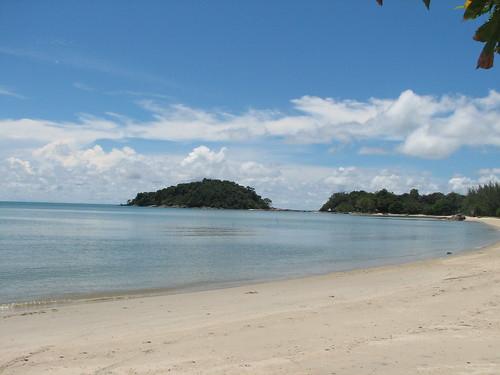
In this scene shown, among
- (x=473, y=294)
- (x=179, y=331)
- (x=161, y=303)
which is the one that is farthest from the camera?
(x=161, y=303)

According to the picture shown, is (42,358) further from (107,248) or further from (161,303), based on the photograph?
(107,248)

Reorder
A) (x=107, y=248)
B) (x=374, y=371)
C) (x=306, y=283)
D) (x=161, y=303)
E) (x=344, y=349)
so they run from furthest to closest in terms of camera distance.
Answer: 1. (x=107, y=248)
2. (x=306, y=283)
3. (x=161, y=303)
4. (x=344, y=349)
5. (x=374, y=371)

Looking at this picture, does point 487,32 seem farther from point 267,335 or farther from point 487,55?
point 267,335

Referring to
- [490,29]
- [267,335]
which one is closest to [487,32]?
[490,29]

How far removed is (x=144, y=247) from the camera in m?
38.8

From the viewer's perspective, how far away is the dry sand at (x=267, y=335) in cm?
722

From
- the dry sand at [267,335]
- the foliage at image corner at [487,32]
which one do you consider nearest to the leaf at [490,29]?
the foliage at image corner at [487,32]

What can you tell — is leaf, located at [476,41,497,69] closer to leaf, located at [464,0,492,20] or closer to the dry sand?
leaf, located at [464,0,492,20]

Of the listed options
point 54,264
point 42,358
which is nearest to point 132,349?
point 42,358

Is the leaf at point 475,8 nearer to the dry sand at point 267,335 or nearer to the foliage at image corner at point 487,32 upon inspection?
the foliage at image corner at point 487,32

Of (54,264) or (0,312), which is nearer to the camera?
(0,312)

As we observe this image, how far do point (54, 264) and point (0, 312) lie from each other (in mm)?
13154

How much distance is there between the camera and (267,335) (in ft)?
30.2

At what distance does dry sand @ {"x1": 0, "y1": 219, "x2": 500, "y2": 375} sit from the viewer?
23.7 feet
